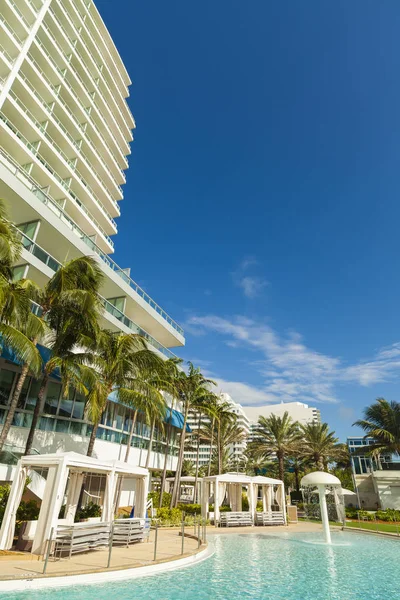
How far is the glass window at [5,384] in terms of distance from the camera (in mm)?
17969

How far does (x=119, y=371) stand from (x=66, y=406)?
5.20 metres

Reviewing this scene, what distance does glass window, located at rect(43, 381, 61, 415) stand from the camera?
20.3 m

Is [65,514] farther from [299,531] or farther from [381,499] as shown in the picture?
[381,499]

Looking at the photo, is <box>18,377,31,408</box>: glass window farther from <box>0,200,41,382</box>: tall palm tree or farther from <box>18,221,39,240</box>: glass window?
<box>18,221,39,240</box>: glass window

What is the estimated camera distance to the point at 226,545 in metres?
15.9

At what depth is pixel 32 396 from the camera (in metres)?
19.6

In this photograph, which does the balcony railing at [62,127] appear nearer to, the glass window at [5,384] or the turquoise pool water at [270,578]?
the glass window at [5,384]

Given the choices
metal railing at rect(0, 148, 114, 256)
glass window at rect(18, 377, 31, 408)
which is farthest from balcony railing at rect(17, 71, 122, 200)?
glass window at rect(18, 377, 31, 408)

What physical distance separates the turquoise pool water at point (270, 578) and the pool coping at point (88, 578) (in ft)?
0.99

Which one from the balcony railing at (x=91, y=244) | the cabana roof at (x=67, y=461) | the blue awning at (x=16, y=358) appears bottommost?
the cabana roof at (x=67, y=461)

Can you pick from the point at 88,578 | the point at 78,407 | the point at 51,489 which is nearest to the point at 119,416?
the point at 78,407

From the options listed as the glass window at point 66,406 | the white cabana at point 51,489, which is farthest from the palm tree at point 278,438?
the white cabana at point 51,489

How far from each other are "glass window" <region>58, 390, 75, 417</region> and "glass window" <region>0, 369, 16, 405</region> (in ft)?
11.8

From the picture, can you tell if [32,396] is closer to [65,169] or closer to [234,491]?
[234,491]
